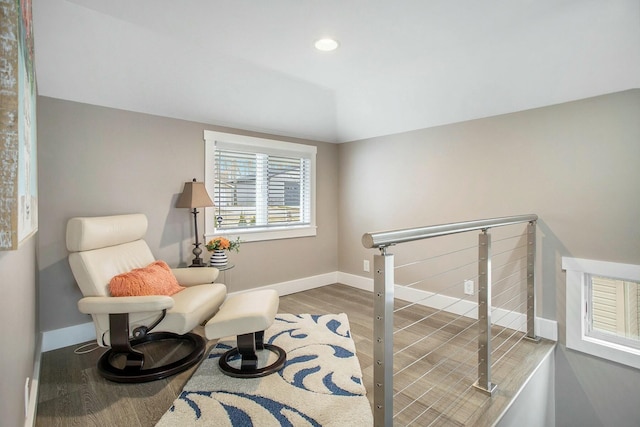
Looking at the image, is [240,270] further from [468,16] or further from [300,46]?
[468,16]

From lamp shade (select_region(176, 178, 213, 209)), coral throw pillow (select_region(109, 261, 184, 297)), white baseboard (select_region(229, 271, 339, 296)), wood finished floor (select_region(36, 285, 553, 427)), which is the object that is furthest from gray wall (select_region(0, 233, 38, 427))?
white baseboard (select_region(229, 271, 339, 296))

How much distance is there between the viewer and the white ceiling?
2.02 m

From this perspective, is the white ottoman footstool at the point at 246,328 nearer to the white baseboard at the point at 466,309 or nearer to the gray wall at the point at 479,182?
the white baseboard at the point at 466,309

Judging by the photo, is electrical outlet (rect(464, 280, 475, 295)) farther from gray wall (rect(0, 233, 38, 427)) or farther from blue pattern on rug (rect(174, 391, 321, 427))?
gray wall (rect(0, 233, 38, 427))

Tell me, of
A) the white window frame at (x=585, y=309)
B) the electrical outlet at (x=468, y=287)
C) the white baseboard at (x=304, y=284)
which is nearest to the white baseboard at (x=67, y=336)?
the white baseboard at (x=304, y=284)

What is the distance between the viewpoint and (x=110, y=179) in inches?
111

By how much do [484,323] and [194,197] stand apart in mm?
2497

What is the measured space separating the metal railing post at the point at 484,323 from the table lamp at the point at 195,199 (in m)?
2.32

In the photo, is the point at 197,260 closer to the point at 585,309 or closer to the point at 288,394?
the point at 288,394

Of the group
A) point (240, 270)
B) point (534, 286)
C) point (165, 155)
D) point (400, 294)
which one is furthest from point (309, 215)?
point (534, 286)

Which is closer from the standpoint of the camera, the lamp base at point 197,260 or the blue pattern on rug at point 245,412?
the blue pattern on rug at point 245,412

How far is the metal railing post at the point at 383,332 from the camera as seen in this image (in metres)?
1.26

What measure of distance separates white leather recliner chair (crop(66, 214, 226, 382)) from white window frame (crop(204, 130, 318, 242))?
2.91ft

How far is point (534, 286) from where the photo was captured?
2.70 metres
